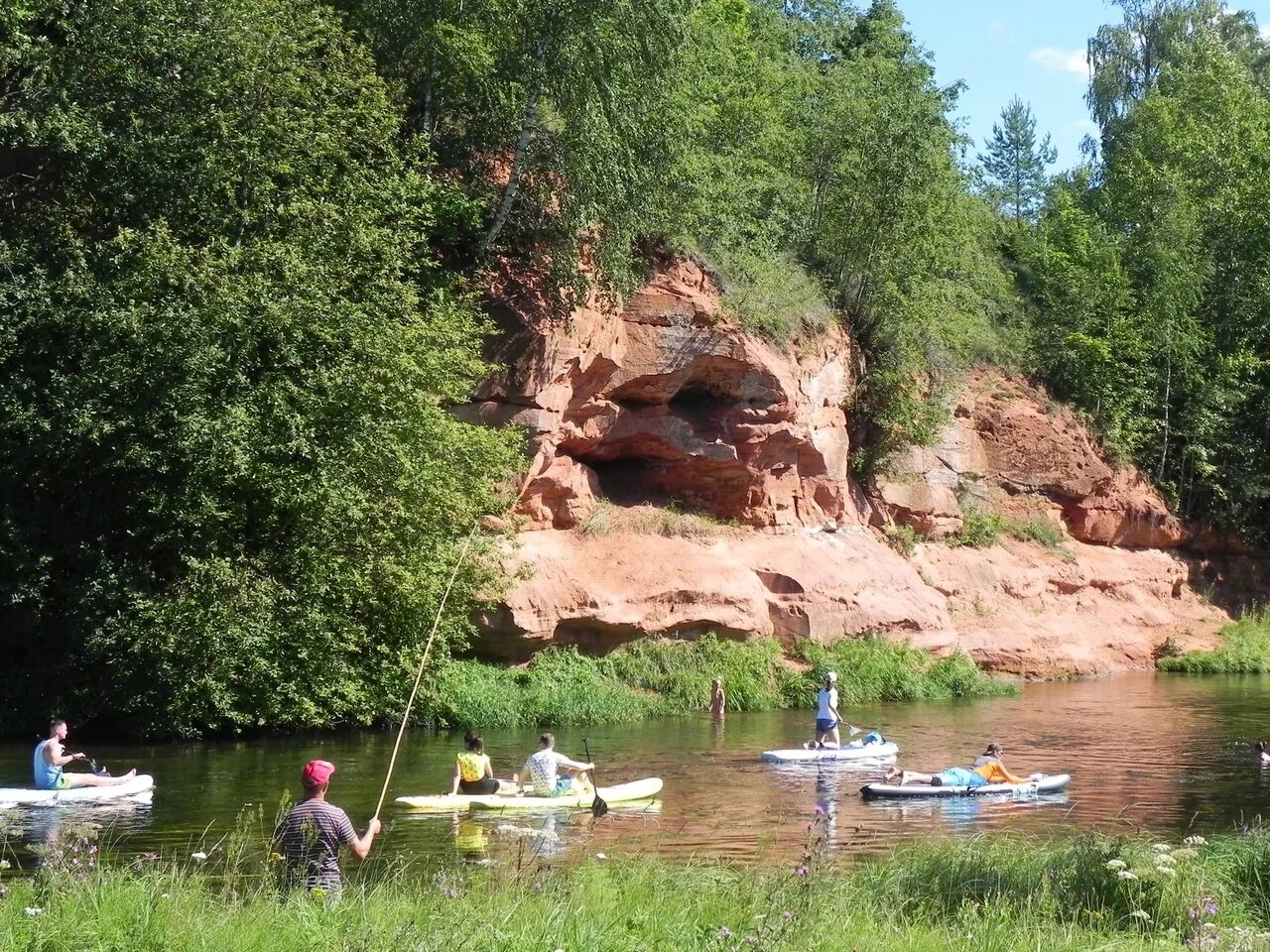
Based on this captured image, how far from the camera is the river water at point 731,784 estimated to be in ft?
48.9

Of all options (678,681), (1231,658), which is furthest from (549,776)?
(1231,658)

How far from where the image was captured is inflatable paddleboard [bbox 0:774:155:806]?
1689 centimetres

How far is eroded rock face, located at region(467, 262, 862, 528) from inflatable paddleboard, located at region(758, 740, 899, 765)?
9.61 metres

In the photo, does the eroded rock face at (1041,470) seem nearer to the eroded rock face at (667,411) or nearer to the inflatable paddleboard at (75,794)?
the eroded rock face at (667,411)

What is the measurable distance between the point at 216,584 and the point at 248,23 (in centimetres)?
1057

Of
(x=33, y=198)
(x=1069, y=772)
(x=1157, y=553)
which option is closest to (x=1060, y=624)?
(x=1157, y=553)

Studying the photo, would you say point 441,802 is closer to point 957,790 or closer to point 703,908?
point 957,790

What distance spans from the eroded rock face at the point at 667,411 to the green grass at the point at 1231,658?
11.3 m

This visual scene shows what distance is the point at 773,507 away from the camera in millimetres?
34062

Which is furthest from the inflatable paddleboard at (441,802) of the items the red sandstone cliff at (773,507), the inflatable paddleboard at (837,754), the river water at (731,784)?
the red sandstone cliff at (773,507)

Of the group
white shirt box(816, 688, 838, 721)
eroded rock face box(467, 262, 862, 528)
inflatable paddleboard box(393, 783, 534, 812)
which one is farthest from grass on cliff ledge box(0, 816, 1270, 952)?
eroded rock face box(467, 262, 862, 528)

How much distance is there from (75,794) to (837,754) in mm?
11393

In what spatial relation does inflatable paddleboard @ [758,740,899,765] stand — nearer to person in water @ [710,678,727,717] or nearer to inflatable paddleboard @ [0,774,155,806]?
person in water @ [710,678,727,717]

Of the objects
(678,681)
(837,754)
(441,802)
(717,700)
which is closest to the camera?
(441,802)
